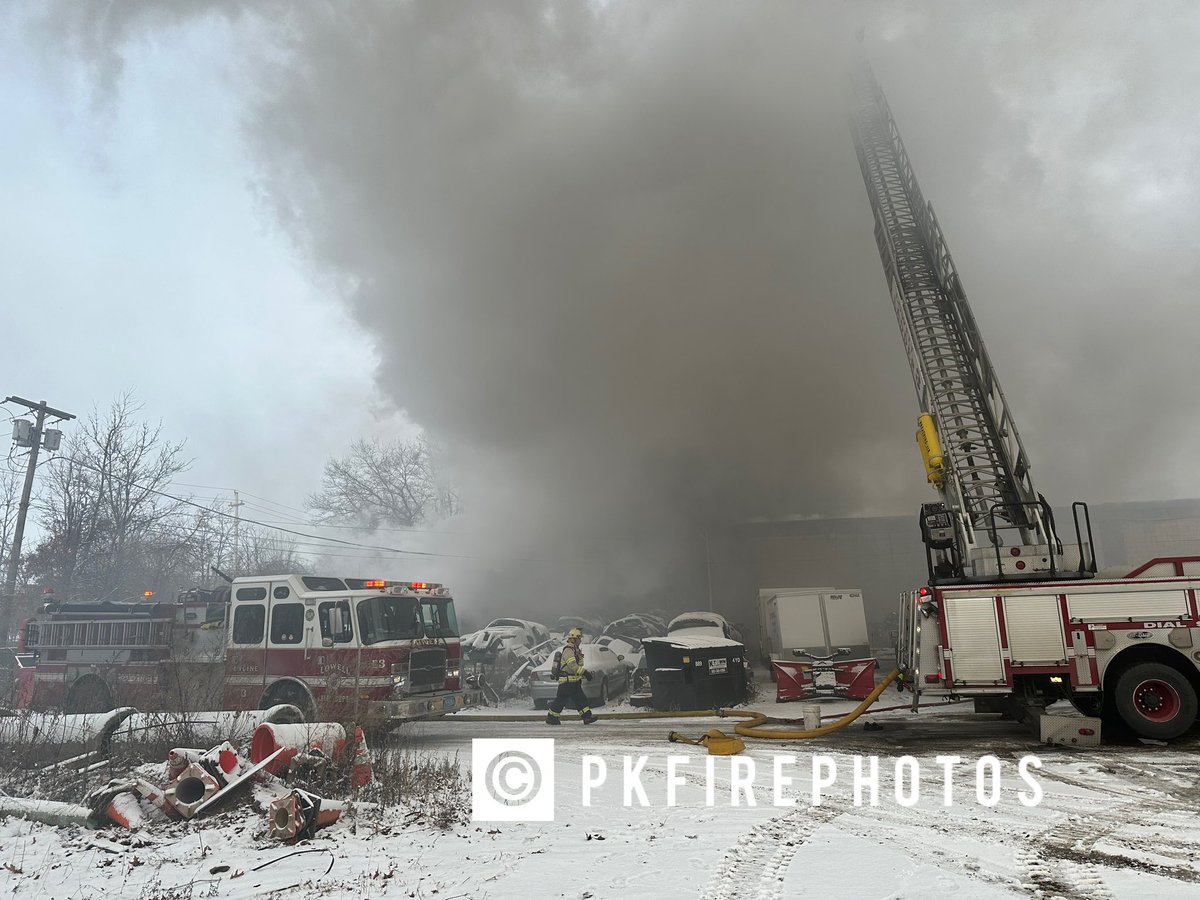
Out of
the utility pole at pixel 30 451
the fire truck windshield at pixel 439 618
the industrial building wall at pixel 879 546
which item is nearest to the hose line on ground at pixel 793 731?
the fire truck windshield at pixel 439 618

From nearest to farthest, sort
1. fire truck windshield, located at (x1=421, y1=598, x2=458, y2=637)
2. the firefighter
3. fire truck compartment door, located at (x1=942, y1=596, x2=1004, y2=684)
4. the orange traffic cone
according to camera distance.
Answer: the orange traffic cone < fire truck compartment door, located at (x1=942, y1=596, x2=1004, y2=684) < fire truck windshield, located at (x1=421, y1=598, x2=458, y2=637) < the firefighter

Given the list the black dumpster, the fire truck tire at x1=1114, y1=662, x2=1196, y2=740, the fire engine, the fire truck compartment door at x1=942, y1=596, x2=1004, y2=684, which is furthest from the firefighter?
the fire truck tire at x1=1114, y1=662, x2=1196, y2=740

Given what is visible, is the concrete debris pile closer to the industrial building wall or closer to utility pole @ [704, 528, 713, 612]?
utility pole @ [704, 528, 713, 612]

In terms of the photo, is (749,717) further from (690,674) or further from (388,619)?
(388,619)

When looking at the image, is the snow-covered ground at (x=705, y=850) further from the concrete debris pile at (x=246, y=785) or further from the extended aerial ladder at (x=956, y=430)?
the extended aerial ladder at (x=956, y=430)

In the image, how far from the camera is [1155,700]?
851 centimetres

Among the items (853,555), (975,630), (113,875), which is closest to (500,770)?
(113,875)

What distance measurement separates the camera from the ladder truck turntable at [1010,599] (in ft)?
27.9

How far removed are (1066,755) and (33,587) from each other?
27123 mm

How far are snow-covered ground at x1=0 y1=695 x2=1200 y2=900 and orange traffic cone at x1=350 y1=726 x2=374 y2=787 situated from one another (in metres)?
0.78

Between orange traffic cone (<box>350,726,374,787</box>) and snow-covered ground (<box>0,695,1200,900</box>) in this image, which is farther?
orange traffic cone (<box>350,726,374,787</box>)

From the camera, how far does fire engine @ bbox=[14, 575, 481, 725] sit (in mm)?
9398

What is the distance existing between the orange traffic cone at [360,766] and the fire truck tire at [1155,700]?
26.6 ft

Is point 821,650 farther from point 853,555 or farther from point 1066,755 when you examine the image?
point 853,555
